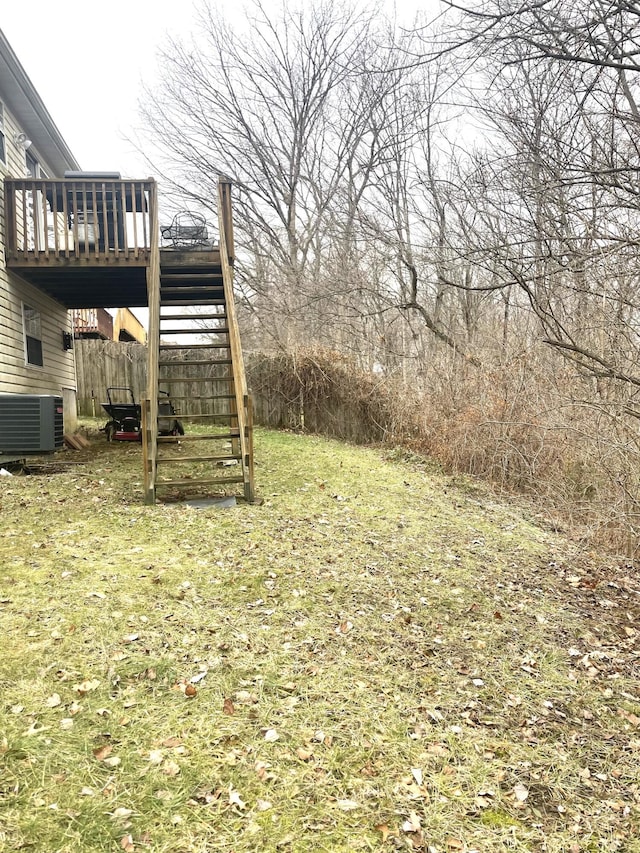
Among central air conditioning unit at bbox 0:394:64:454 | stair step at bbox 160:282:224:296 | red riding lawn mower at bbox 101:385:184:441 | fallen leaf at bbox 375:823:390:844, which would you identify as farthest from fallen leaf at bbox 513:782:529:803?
red riding lawn mower at bbox 101:385:184:441

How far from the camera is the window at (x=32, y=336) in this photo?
9.72 m

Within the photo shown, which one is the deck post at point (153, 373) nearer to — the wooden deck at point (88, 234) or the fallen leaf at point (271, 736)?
the wooden deck at point (88, 234)

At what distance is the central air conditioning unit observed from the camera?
7184mm

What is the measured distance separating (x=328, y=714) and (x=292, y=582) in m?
1.49

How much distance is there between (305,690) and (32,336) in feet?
30.8

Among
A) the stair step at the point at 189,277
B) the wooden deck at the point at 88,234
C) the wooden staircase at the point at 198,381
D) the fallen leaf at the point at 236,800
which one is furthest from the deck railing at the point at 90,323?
the fallen leaf at the point at 236,800

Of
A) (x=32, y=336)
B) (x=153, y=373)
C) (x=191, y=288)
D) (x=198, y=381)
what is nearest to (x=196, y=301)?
(x=191, y=288)

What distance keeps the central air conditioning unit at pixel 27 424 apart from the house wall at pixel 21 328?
4.28ft

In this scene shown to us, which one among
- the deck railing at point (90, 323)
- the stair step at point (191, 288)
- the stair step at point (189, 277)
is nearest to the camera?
the stair step at point (191, 288)

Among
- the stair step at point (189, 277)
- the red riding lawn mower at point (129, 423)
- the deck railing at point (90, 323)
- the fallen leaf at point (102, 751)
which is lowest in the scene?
the fallen leaf at point (102, 751)

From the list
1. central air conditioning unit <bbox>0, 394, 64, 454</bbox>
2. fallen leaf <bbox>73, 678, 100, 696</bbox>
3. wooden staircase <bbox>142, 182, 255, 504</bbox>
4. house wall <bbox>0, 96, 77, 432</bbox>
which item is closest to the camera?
fallen leaf <bbox>73, 678, 100, 696</bbox>

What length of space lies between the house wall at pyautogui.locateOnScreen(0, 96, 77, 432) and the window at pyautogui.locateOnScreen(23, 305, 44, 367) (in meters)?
0.14

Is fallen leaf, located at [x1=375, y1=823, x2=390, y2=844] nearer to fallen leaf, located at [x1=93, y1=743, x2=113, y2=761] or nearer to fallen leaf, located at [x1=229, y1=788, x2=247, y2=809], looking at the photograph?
fallen leaf, located at [x1=229, y1=788, x2=247, y2=809]

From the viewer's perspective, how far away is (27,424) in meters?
7.29
